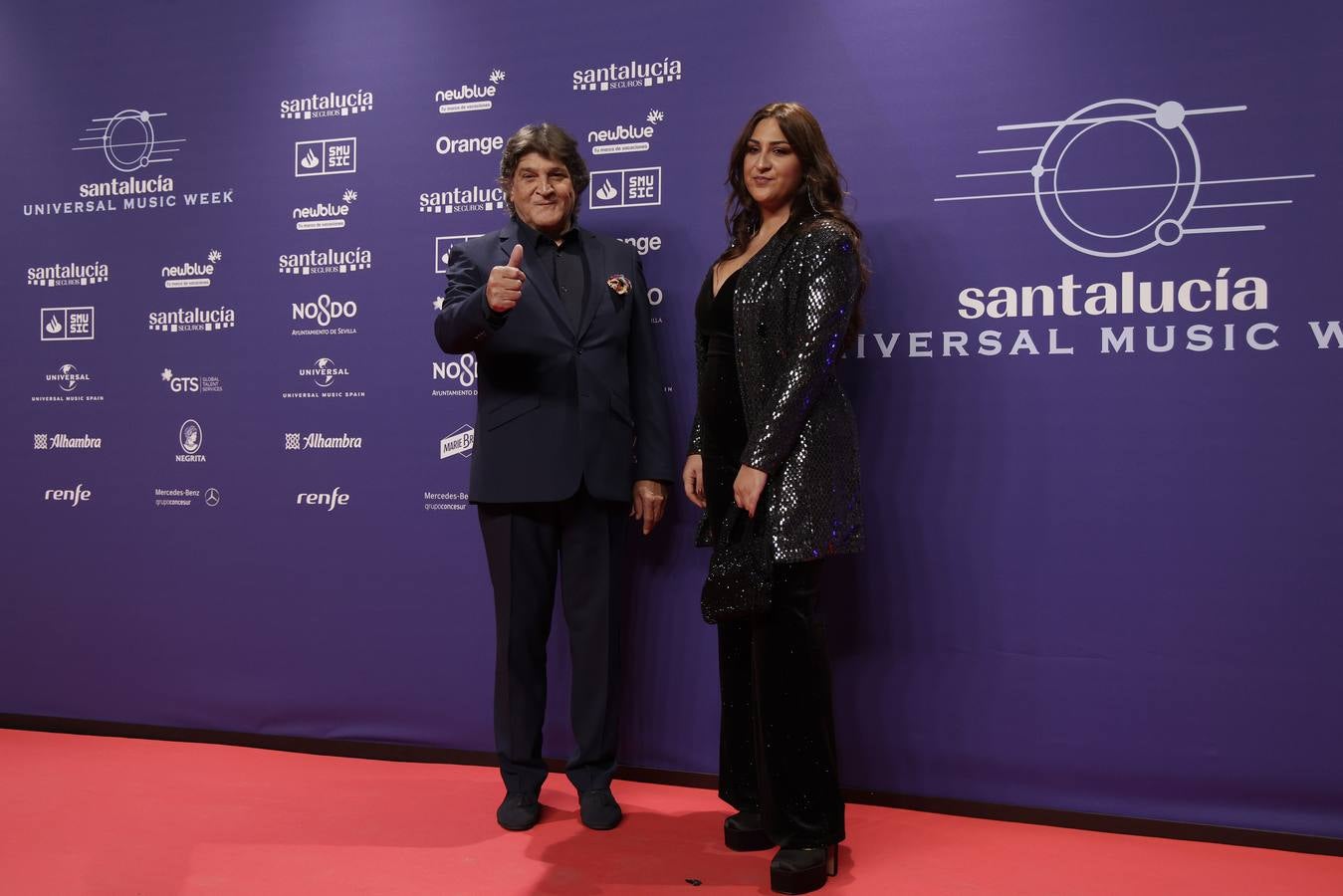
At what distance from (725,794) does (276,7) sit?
2916 millimetres

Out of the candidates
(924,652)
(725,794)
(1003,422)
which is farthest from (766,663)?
(1003,422)

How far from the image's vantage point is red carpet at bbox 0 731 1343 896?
240cm

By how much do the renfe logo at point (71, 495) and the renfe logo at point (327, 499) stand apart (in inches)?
35.1

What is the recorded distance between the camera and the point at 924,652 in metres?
2.95

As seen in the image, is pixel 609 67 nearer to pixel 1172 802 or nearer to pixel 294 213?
pixel 294 213

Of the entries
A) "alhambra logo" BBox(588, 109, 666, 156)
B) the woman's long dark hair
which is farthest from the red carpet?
"alhambra logo" BBox(588, 109, 666, 156)

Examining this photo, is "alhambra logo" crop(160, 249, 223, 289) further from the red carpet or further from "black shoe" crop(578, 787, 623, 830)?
"black shoe" crop(578, 787, 623, 830)

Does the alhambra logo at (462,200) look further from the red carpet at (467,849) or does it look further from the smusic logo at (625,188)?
the red carpet at (467,849)

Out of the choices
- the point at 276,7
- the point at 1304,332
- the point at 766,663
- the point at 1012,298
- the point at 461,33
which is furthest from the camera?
the point at 276,7

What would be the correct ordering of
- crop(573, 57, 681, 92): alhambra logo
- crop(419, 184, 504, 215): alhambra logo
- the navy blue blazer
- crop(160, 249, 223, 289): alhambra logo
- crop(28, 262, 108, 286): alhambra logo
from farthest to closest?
1. crop(28, 262, 108, 286): alhambra logo
2. crop(160, 249, 223, 289): alhambra logo
3. crop(419, 184, 504, 215): alhambra logo
4. crop(573, 57, 681, 92): alhambra logo
5. the navy blue blazer

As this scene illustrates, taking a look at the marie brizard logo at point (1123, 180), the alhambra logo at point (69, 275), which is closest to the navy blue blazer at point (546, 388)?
the marie brizard logo at point (1123, 180)

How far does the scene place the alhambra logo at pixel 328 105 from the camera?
11.6ft

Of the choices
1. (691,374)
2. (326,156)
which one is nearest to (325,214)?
(326,156)

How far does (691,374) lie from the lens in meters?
3.18
